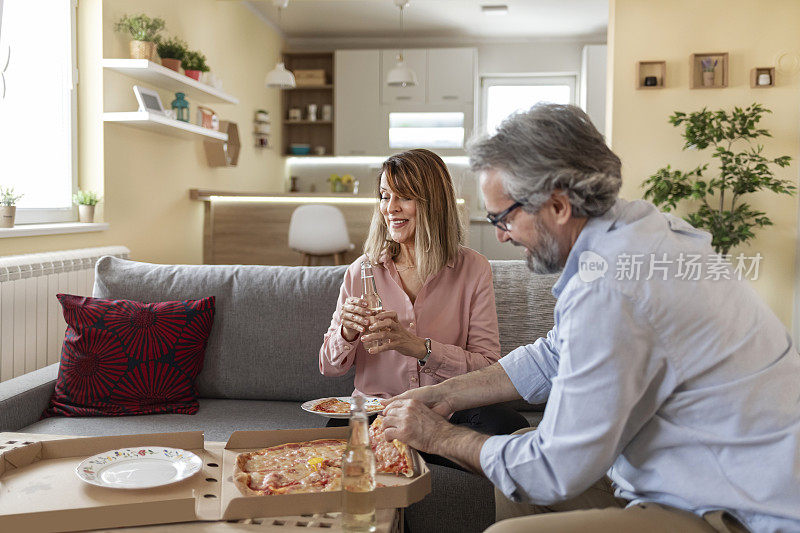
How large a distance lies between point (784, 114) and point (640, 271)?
5020mm

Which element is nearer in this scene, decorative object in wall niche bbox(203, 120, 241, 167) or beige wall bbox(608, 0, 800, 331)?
beige wall bbox(608, 0, 800, 331)

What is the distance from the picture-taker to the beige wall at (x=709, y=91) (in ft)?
17.4

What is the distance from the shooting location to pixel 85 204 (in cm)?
379

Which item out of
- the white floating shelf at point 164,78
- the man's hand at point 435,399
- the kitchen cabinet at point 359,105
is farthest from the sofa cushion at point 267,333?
the kitchen cabinet at point 359,105

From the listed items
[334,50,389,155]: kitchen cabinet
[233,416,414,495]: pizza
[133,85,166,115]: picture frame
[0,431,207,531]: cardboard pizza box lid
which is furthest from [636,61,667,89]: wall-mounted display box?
[0,431,207,531]: cardboard pizza box lid

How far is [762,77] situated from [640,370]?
504 cm

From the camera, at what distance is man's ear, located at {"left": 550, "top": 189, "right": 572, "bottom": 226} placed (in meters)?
1.13

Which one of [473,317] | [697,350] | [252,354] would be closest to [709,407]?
[697,350]

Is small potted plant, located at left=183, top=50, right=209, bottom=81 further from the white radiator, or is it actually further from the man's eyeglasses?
the man's eyeglasses

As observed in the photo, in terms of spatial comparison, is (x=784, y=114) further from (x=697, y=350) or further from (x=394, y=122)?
(x=697, y=350)

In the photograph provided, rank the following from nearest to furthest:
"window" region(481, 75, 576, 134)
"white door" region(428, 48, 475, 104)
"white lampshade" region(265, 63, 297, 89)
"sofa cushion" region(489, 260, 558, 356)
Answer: "sofa cushion" region(489, 260, 558, 356)
"white lampshade" region(265, 63, 297, 89)
"white door" region(428, 48, 475, 104)
"window" region(481, 75, 576, 134)

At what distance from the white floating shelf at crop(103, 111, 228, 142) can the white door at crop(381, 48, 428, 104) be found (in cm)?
285

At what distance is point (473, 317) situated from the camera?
1993 millimetres

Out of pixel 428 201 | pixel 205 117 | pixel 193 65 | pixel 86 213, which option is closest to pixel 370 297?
pixel 428 201
